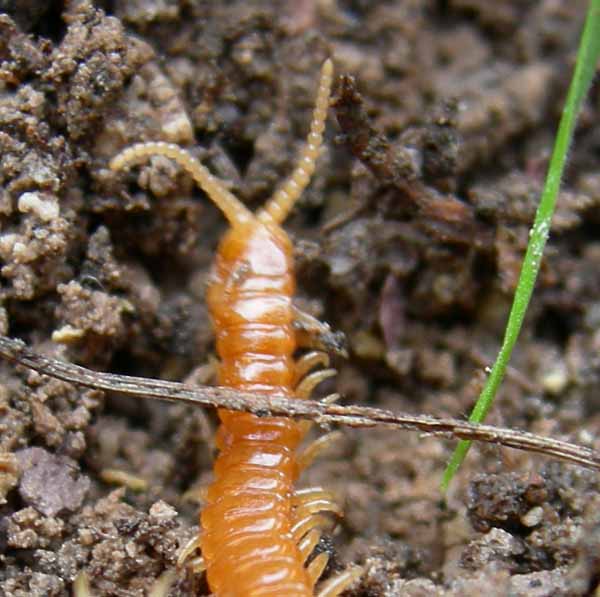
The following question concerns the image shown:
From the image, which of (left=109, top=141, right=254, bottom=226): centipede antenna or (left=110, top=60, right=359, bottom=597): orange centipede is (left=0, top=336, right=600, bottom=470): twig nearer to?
(left=110, top=60, right=359, bottom=597): orange centipede

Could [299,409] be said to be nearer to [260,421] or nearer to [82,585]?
[260,421]

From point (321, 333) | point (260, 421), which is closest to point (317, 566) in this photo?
point (260, 421)

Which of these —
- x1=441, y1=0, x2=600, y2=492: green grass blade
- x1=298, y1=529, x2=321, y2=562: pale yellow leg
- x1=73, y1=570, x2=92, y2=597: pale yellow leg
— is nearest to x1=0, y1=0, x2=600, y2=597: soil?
x1=73, y1=570, x2=92, y2=597: pale yellow leg

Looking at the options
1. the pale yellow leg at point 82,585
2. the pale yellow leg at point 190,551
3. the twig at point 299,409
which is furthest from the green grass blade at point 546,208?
the pale yellow leg at point 82,585

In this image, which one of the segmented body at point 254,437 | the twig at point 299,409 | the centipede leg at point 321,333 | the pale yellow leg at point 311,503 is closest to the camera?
the segmented body at point 254,437

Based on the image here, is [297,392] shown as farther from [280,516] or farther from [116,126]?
[116,126]

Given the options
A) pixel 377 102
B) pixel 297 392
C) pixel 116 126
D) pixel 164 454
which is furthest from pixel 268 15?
pixel 164 454

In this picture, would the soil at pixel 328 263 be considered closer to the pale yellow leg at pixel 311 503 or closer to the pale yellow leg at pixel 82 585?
the pale yellow leg at pixel 82 585
